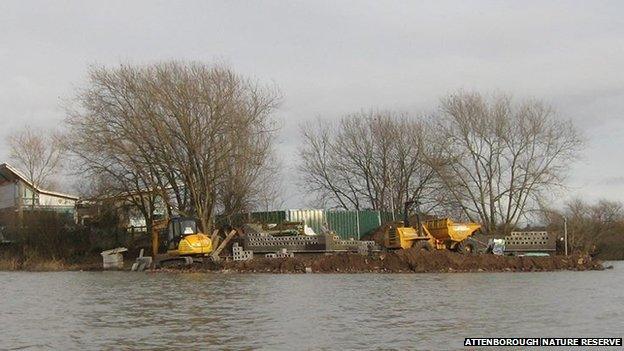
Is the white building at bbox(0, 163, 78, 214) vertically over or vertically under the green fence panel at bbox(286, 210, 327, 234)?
over

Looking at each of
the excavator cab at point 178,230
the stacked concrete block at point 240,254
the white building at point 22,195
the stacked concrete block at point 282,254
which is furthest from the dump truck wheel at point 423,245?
the white building at point 22,195

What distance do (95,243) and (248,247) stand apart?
15013 mm

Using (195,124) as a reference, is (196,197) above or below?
below

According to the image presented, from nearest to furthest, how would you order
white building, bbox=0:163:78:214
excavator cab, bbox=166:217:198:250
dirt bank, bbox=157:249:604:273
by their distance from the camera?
1. dirt bank, bbox=157:249:604:273
2. excavator cab, bbox=166:217:198:250
3. white building, bbox=0:163:78:214

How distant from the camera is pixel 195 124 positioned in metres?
43.5

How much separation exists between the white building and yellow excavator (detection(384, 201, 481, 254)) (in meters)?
27.8

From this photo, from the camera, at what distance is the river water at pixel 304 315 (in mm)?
12391

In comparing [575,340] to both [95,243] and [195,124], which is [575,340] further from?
[95,243]

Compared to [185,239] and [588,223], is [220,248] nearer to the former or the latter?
[185,239]

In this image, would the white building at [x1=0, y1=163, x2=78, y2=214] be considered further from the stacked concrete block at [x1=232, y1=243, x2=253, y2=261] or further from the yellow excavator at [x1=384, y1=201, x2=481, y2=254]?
the yellow excavator at [x1=384, y1=201, x2=481, y2=254]

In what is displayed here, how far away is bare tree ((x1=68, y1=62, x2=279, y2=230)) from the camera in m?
42.7

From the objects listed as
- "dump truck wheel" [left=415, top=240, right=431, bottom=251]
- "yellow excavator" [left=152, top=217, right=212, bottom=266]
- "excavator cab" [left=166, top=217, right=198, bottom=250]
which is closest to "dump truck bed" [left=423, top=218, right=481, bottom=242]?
"dump truck wheel" [left=415, top=240, right=431, bottom=251]

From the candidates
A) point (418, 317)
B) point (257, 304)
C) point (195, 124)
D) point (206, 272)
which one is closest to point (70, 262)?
point (195, 124)

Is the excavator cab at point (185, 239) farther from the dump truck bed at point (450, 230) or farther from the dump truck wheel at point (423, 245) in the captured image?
the dump truck bed at point (450, 230)
